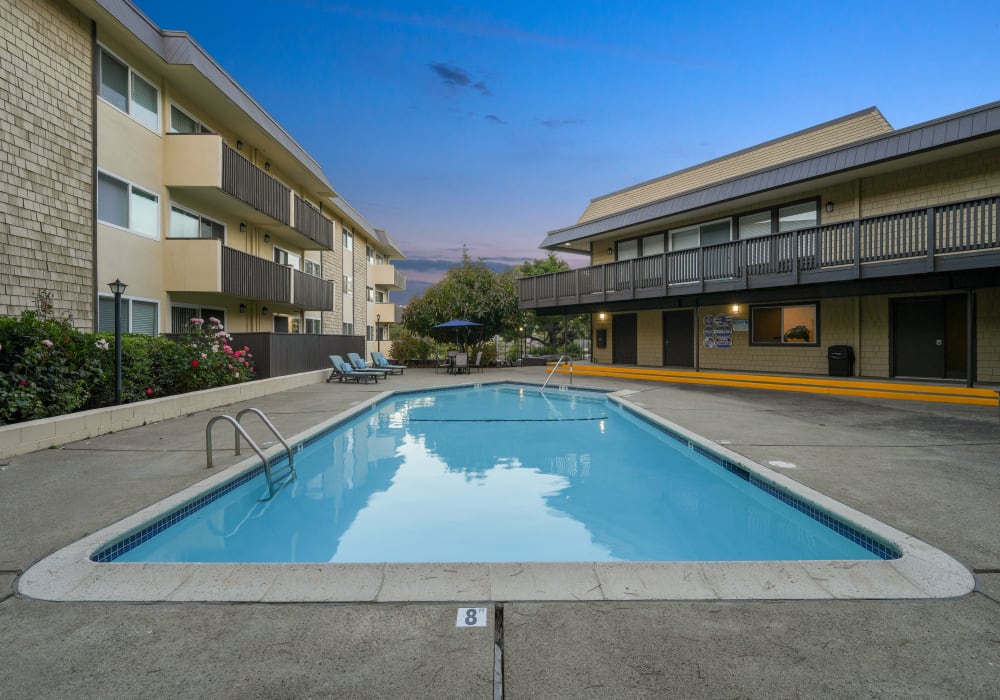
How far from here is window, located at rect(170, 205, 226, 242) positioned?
1302 centimetres

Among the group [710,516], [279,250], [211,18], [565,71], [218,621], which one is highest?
[211,18]

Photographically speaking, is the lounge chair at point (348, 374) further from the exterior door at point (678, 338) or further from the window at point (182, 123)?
the exterior door at point (678, 338)

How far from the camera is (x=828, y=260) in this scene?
12.4 metres

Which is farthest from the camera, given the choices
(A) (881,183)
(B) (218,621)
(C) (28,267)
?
(A) (881,183)

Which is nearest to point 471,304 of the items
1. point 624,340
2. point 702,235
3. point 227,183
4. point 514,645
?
point 624,340

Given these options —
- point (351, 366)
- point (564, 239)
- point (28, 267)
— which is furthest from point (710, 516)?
Answer: point (564, 239)

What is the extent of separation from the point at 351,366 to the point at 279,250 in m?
5.49

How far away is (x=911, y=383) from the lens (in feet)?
39.3

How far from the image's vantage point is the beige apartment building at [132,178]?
29.2 feet

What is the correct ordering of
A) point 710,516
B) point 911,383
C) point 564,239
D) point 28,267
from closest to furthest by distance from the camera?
1. point 710,516
2. point 28,267
3. point 911,383
4. point 564,239

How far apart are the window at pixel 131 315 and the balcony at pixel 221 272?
80cm

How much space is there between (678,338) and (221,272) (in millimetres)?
15189

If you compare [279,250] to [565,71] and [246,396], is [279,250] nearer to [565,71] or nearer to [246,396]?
[246,396]

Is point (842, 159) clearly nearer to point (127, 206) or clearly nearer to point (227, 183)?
point (227, 183)
